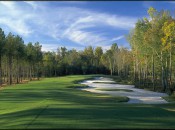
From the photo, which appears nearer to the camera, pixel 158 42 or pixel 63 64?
pixel 158 42

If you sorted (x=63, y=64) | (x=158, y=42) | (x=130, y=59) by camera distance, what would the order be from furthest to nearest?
(x=63, y=64) < (x=130, y=59) < (x=158, y=42)

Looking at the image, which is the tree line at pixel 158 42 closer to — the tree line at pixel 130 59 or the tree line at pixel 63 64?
the tree line at pixel 130 59

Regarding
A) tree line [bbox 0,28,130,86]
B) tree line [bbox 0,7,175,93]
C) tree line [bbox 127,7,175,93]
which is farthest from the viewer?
tree line [bbox 0,28,130,86]

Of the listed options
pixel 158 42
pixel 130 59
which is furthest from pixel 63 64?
pixel 158 42

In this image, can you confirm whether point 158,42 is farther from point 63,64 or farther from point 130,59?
point 63,64

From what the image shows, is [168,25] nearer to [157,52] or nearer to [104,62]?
[157,52]

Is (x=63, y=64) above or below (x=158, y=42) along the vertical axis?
below

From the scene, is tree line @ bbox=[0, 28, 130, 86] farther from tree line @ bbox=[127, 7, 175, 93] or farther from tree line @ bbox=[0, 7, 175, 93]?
tree line @ bbox=[127, 7, 175, 93]

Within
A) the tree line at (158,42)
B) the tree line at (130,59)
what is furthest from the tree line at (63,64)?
the tree line at (158,42)

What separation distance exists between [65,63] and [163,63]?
273 feet

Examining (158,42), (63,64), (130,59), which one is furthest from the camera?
(63,64)

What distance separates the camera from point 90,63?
541 ft

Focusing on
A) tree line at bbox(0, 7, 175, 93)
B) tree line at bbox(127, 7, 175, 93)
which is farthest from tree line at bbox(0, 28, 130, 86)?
tree line at bbox(127, 7, 175, 93)

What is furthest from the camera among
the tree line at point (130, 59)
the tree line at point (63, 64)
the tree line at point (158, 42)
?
the tree line at point (63, 64)
